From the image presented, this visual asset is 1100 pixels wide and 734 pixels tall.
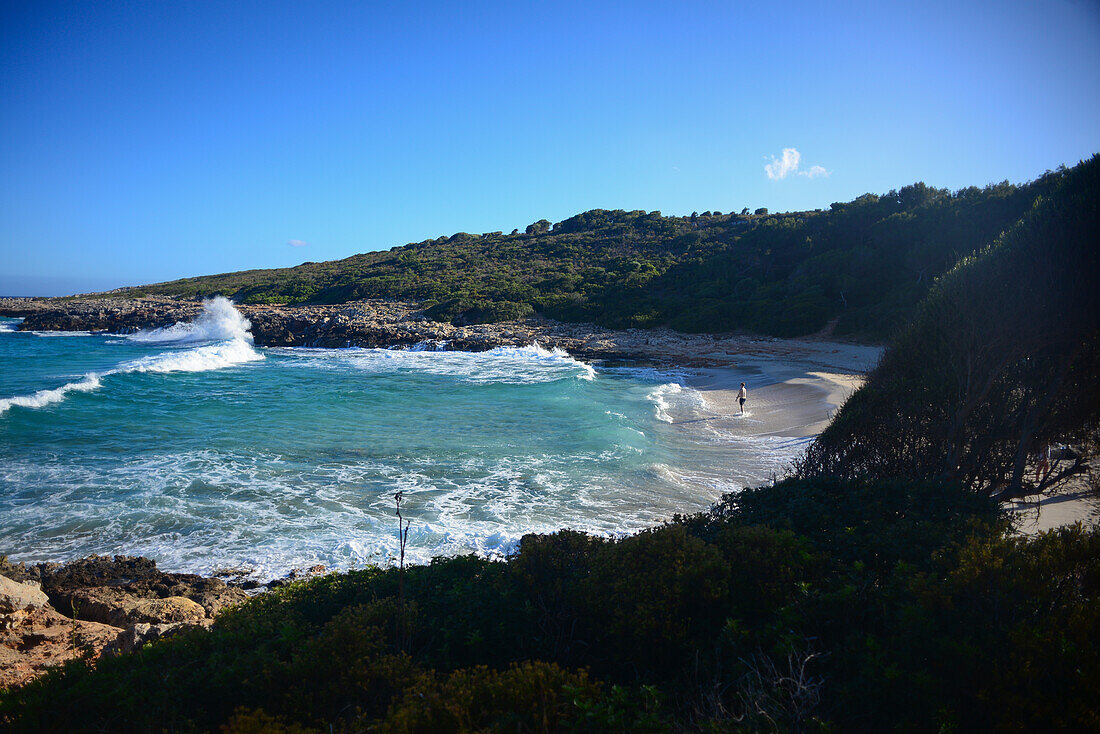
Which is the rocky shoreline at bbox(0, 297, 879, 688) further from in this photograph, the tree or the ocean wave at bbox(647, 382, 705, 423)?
the tree

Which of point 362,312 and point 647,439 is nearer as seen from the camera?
point 647,439

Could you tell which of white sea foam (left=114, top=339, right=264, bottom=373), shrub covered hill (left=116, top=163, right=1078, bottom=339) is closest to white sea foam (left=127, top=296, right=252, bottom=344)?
white sea foam (left=114, top=339, right=264, bottom=373)

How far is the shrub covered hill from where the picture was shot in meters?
→ 31.1

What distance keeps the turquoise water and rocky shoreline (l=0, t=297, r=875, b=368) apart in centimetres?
613

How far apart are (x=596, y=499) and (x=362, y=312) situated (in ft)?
116

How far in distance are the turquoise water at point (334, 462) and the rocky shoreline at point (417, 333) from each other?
613 cm

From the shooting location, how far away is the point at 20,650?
5.36 m

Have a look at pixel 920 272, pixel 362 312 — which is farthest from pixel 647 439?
pixel 362 312

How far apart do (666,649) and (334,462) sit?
35.2 ft

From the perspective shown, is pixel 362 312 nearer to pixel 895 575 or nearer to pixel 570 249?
pixel 570 249

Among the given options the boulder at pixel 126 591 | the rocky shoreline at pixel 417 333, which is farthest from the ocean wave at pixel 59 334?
the boulder at pixel 126 591

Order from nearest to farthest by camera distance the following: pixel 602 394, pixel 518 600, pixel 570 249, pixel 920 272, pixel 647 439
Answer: pixel 518 600, pixel 647 439, pixel 602 394, pixel 920 272, pixel 570 249

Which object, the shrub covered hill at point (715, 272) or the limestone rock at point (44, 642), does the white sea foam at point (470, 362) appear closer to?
the shrub covered hill at point (715, 272)

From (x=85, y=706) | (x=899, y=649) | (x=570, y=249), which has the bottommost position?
(x=85, y=706)
